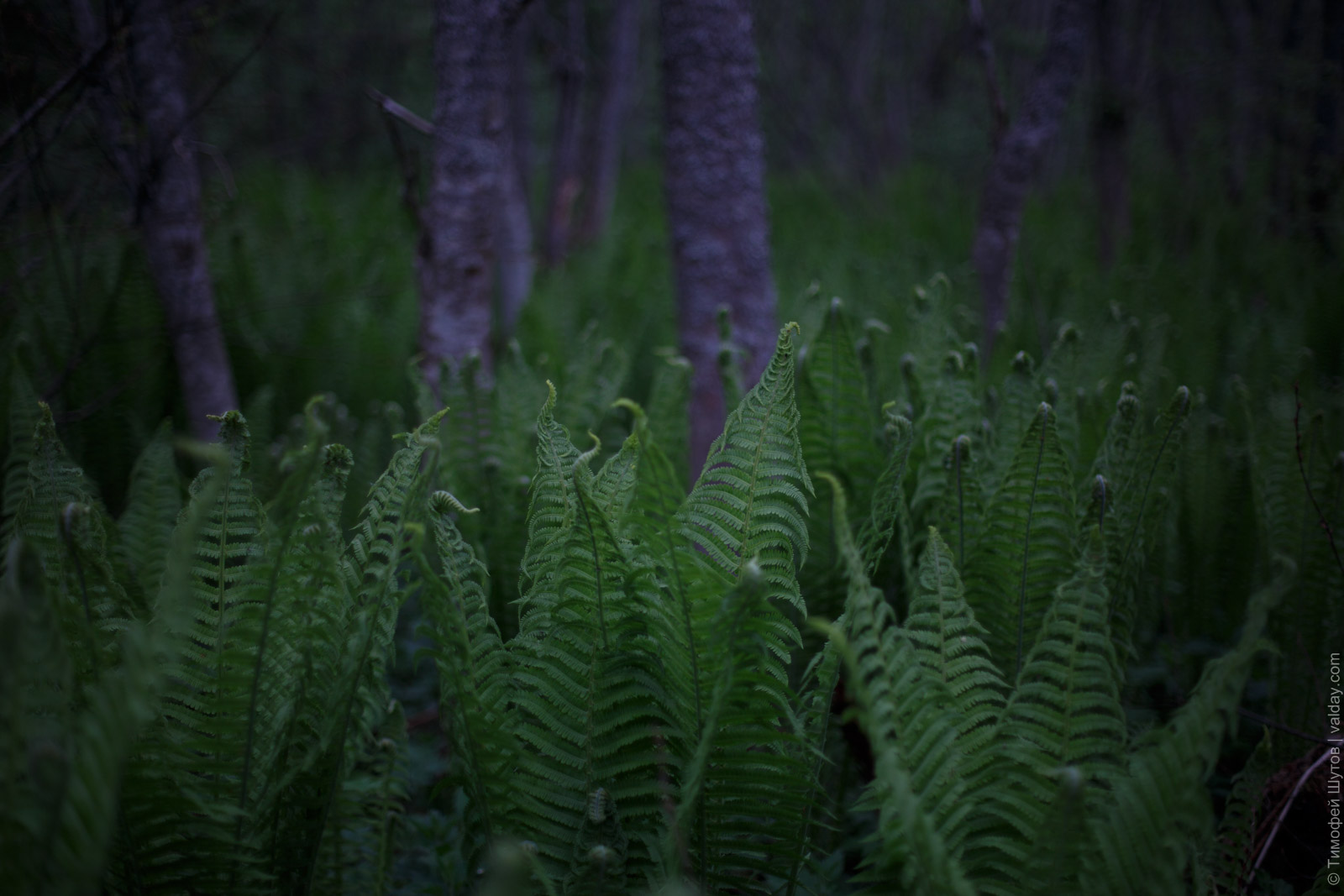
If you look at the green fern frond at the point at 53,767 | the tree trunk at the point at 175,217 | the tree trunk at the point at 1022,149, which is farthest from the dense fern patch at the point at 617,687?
the tree trunk at the point at 1022,149

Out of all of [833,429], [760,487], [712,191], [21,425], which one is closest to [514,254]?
[712,191]

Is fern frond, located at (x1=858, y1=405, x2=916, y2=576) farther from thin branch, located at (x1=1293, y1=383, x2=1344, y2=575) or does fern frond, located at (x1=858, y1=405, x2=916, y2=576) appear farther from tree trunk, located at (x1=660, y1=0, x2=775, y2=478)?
tree trunk, located at (x1=660, y1=0, x2=775, y2=478)

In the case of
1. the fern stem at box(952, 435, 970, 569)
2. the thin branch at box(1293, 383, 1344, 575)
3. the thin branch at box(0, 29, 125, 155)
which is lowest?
the fern stem at box(952, 435, 970, 569)

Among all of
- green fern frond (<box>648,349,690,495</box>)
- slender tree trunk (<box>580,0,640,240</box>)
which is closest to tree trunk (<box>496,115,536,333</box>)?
slender tree trunk (<box>580,0,640,240</box>)

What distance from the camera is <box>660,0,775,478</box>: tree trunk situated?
235 centimetres

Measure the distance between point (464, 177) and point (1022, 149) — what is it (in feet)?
7.28

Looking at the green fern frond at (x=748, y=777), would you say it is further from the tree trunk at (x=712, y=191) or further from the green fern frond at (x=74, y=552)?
the tree trunk at (x=712, y=191)

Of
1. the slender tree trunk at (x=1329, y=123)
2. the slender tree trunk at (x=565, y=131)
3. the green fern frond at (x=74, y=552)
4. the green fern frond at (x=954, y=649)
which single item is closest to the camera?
the green fern frond at (x=74, y=552)

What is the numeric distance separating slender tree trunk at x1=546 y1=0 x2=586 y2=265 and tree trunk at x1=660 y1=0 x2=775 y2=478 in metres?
2.78

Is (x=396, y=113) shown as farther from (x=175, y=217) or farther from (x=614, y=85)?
(x=614, y=85)

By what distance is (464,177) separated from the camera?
2438mm

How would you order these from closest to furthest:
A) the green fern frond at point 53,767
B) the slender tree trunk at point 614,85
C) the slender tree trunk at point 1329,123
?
the green fern frond at point 53,767 < the slender tree trunk at point 1329,123 < the slender tree trunk at point 614,85

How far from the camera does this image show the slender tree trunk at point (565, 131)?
495cm

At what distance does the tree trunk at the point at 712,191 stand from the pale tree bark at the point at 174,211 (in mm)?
1415
